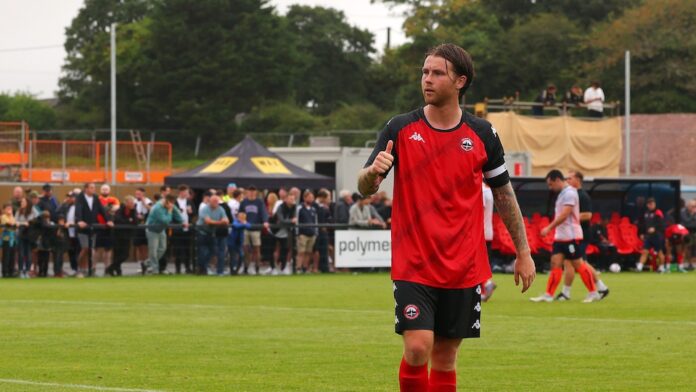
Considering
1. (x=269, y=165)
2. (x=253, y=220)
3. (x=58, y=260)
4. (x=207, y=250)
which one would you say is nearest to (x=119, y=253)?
(x=58, y=260)

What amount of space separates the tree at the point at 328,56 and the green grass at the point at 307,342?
80333 mm

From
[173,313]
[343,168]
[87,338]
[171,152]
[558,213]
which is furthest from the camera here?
[171,152]

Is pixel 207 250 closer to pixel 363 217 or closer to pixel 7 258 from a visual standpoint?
pixel 363 217

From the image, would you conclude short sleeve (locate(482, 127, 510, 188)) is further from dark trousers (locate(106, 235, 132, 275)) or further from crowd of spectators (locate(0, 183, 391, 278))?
dark trousers (locate(106, 235, 132, 275))

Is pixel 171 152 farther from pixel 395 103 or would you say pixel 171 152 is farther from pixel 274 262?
pixel 395 103

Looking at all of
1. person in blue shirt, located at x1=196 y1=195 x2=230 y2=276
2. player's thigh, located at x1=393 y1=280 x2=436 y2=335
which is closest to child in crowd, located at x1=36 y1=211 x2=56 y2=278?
person in blue shirt, located at x1=196 y1=195 x2=230 y2=276

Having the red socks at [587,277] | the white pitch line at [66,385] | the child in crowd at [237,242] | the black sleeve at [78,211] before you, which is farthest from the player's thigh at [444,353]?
the child in crowd at [237,242]

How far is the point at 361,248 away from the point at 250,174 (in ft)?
17.8

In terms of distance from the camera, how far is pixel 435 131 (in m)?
8.33

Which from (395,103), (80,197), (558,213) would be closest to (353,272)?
(80,197)

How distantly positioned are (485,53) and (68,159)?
38360mm

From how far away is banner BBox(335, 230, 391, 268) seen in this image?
35.1 meters

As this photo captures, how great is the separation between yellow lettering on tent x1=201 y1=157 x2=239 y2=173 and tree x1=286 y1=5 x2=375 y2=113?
202ft

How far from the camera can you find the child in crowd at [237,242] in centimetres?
3409
